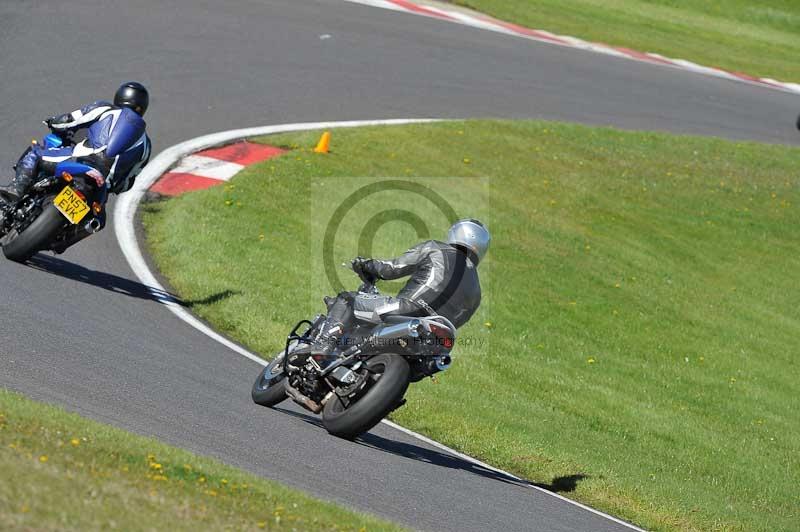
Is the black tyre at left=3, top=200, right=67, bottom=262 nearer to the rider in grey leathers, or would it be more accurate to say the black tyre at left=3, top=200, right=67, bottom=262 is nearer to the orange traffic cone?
the rider in grey leathers

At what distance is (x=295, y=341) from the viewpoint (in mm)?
8734

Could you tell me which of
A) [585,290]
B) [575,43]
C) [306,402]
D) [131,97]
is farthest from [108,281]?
[575,43]

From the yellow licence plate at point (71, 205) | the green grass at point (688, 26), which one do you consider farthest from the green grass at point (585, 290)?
the green grass at point (688, 26)

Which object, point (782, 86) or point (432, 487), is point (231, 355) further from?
point (782, 86)

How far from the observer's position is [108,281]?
11.0 metres

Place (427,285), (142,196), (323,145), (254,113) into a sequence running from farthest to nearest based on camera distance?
(254,113)
(323,145)
(142,196)
(427,285)

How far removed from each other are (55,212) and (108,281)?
99 centimetres

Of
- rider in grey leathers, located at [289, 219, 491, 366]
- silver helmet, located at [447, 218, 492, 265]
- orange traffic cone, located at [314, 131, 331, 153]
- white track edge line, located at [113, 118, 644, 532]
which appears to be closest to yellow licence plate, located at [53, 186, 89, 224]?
white track edge line, located at [113, 118, 644, 532]

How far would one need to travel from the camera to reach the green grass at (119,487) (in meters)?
4.67

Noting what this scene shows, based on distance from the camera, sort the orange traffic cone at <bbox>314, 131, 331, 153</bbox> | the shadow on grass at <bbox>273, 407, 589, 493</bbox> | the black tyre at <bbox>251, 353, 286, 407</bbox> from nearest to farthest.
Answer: the shadow on grass at <bbox>273, 407, 589, 493</bbox> < the black tyre at <bbox>251, 353, 286, 407</bbox> < the orange traffic cone at <bbox>314, 131, 331, 153</bbox>

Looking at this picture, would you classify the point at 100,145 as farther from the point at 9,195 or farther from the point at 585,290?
the point at 585,290

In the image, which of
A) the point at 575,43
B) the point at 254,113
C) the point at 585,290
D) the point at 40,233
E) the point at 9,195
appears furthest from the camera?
the point at 575,43

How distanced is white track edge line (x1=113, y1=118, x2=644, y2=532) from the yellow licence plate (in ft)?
3.66

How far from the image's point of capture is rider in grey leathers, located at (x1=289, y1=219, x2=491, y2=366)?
8.17 meters
